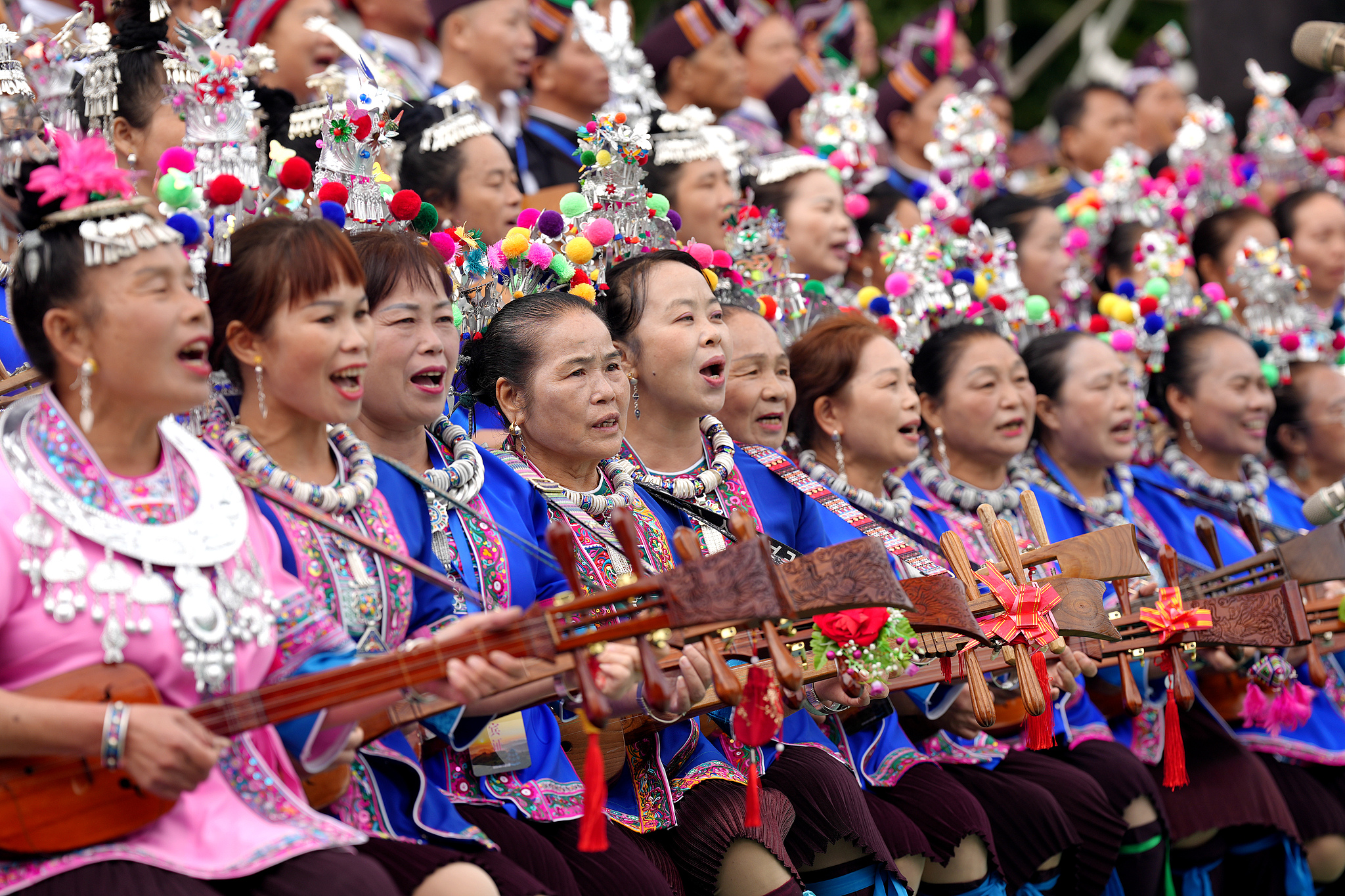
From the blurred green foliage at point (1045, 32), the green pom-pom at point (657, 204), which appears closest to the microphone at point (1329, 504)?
the green pom-pom at point (657, 204)

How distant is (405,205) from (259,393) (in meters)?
0.96

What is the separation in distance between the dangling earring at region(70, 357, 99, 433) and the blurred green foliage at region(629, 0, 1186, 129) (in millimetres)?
10945

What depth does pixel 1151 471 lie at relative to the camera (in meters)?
5.85

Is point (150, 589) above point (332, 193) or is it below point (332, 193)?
below

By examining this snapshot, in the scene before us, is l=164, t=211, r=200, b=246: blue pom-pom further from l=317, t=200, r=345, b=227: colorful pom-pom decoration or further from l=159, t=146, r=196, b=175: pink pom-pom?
l=317, t=200, r=345, b=227: colorful pom-pom decoration

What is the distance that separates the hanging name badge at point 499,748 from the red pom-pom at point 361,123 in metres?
1.53

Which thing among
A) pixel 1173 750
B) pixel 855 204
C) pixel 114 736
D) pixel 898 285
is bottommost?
pixel 1173 750

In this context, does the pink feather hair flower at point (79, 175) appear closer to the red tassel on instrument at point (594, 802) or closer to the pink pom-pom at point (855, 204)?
the red tassel on instrument at point (594, 802)

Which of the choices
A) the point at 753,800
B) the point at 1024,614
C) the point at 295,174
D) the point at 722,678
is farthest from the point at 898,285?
the point at 722,678

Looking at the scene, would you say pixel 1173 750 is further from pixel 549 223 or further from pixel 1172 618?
pixel 549 223

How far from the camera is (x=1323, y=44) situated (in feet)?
15.7

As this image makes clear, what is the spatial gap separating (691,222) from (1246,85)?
539cm

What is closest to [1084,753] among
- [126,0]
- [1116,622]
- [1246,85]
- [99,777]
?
[1116,622]

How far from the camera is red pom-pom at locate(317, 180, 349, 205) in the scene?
3.59m
